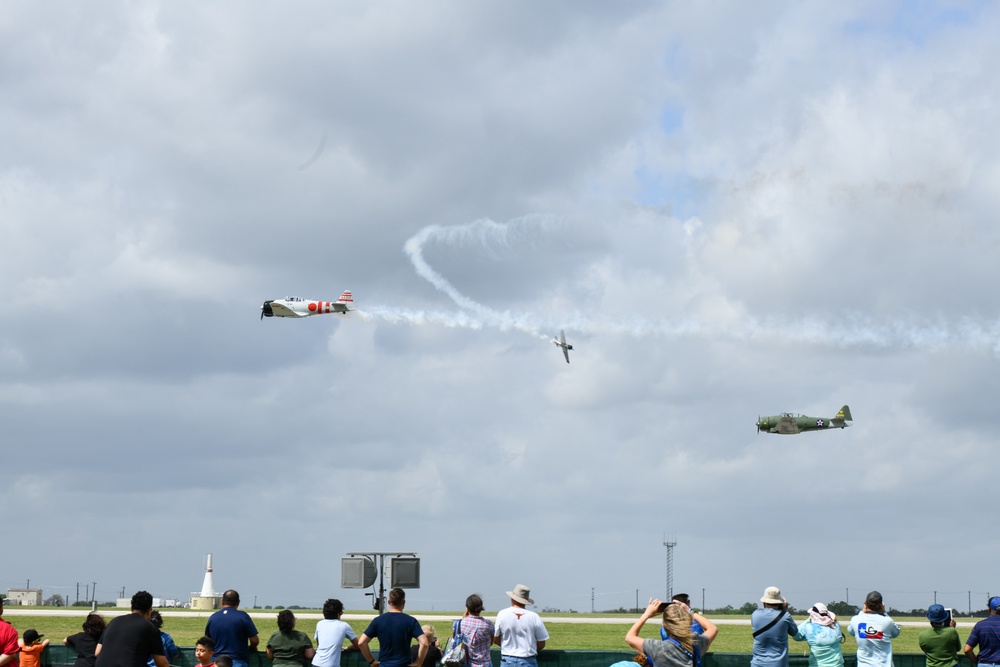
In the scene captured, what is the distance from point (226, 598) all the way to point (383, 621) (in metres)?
2.36

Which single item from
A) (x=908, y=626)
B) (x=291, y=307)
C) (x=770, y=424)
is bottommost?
(x=908, y=626)

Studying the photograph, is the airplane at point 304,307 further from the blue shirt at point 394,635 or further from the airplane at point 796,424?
the blue shirt at point 394,635

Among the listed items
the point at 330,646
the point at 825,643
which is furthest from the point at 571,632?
the point at 330,646

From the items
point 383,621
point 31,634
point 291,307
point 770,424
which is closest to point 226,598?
point 383,621

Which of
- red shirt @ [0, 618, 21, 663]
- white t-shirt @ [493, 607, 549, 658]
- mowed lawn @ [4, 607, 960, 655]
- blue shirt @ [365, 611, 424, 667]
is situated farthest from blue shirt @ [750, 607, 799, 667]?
mowed lawn @ [4, 607, 960, 655]

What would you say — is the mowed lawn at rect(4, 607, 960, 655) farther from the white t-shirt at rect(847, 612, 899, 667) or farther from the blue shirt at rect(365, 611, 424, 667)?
the blue shirt at rect(365, 611, 424, 667)

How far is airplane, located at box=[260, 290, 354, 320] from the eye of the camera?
7388 cm

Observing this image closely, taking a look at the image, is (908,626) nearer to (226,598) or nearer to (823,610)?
(823,610)

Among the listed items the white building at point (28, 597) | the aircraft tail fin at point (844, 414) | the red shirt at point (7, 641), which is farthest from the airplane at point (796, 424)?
the red shirt at point (7, 641)

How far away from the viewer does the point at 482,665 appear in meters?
16.2

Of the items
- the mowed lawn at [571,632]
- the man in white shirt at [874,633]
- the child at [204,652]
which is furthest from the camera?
the mowed lawn at [571,632]

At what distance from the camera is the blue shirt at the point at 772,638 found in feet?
51.9

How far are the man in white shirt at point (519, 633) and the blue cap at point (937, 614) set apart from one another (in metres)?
5.45

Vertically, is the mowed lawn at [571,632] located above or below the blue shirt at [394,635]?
below
